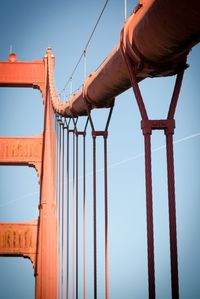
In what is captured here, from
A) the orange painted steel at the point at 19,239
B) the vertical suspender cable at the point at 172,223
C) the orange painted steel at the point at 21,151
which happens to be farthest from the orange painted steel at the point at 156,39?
the orange painted steel at the point at 19,239

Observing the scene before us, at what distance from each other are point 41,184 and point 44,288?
1689 mm

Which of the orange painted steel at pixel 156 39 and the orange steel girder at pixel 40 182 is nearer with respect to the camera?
the orange painted steel at pixel 156 39

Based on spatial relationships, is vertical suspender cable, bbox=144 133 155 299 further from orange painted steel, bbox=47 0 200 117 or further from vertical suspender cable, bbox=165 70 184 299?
orange painted steel, bbox=47 0 200 117

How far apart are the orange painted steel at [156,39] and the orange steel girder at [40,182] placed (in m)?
5.52

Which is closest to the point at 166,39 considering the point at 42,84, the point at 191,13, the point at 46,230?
the point at 191,13

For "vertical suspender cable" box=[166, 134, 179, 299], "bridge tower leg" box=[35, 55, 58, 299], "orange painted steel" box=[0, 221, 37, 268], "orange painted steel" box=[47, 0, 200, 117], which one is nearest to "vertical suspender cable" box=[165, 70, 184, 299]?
"vertical suspender cable" box=[166, 134, 179, 299]

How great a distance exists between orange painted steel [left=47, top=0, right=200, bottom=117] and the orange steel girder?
5.52 m

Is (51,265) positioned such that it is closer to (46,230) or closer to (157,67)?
(46,230)

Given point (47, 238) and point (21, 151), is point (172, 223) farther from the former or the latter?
point (21, 151)

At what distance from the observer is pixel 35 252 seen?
875 centimetres

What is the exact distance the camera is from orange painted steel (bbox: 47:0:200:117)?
174 cm

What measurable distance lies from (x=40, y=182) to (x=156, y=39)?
688 centimetres

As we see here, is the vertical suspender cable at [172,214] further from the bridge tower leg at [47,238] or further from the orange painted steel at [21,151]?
the orange painted steel at [21,151]

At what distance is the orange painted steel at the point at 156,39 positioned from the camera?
5.71ft
